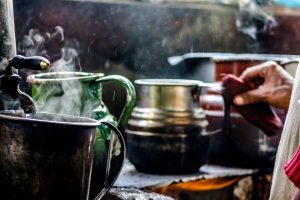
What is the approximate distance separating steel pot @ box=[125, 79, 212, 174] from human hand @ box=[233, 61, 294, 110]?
1.71ft

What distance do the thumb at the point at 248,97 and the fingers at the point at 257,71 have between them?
5.0 inches

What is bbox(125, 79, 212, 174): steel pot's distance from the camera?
418 centimetres

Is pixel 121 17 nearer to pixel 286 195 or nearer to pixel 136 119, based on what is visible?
pixel 136 119

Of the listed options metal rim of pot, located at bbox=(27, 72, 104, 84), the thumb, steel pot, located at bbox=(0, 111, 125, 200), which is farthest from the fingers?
steel pot, located at bbox=(0, 111, 125, 200)

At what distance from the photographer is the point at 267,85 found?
4.43m

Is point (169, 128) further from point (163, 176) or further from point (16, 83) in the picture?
point (16, 83)

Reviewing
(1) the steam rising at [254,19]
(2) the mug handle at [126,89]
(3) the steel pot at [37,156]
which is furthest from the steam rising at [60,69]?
(1) the steam rising at [254,19]

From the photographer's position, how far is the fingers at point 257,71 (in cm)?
442

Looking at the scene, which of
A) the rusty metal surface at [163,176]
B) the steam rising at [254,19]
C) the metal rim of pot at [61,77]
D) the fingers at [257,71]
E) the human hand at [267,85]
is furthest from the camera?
the steam rising at [254,19]

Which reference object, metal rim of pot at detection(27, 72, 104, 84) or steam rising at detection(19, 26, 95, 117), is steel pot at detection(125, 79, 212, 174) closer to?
steam rising at detection(19, 26, 95, 117)

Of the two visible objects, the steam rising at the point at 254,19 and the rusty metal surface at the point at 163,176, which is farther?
the steam rising at the point at 254,19

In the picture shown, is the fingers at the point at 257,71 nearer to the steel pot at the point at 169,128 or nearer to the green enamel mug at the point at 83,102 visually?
the steel pot at the point at 169,128

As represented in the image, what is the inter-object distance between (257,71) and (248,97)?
236 mm

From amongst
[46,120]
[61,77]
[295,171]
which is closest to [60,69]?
[61,77]
